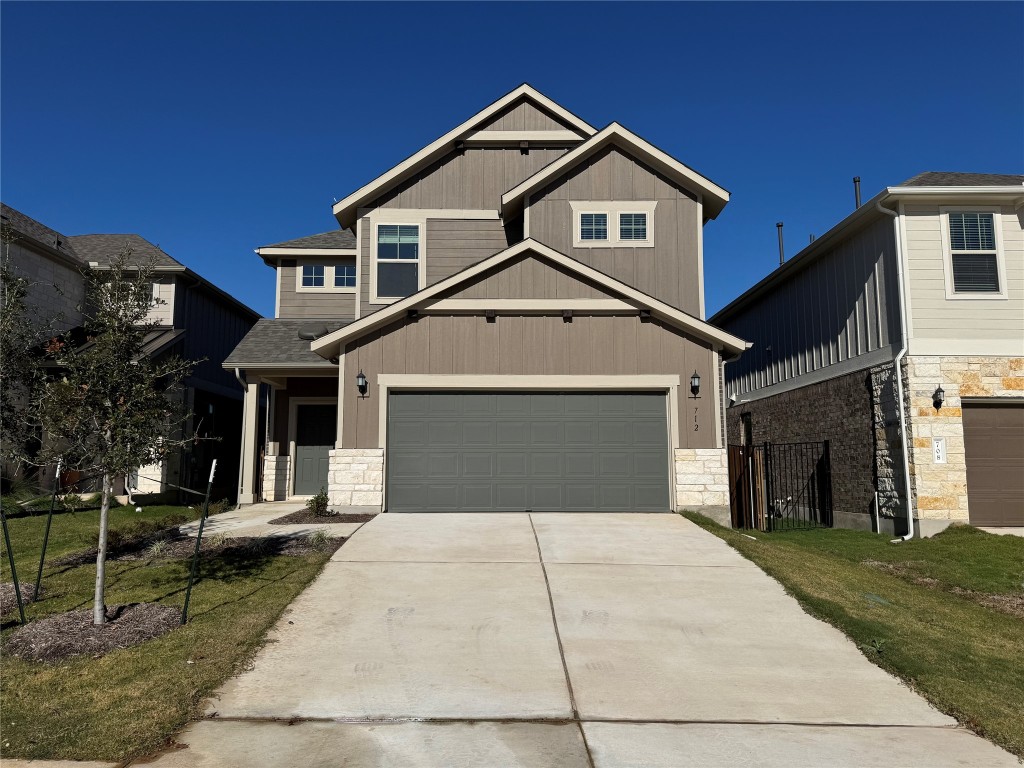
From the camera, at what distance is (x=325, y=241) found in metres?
17.5

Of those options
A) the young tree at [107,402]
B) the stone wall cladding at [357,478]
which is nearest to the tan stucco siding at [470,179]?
the stone wall cladding at [357,478]

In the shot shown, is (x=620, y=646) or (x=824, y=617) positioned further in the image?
(x=824, y=617)

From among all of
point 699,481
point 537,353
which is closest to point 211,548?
point 537,353

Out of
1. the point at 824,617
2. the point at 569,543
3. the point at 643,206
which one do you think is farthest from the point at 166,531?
the point at 643,206

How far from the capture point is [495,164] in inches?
623

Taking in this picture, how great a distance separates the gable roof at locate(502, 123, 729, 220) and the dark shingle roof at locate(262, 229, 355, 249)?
462 centimetres

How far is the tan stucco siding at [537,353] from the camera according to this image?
1274 cm

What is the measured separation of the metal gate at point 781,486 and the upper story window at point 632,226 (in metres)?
4.85

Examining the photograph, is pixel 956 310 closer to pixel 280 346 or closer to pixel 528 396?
pixel 528 396

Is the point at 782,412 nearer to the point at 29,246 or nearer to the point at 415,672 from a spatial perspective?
the point at 415,672

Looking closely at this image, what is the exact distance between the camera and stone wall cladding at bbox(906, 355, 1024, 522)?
1245cm

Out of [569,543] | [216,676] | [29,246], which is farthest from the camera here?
[29,246]

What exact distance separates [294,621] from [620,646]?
3014 millimetres

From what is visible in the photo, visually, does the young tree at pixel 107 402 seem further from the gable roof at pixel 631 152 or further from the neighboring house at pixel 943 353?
the neighboring house at pixel 943 353
